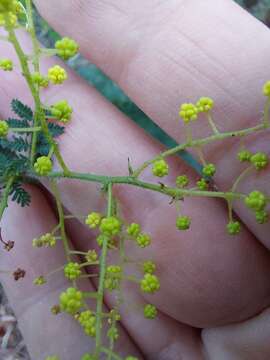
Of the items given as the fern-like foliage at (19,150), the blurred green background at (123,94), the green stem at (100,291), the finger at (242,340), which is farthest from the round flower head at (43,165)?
the blurred green background at (123,94)

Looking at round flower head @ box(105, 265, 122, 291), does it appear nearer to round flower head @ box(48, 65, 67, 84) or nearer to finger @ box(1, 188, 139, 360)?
round flower head @ box(48, 65, 67, 84)

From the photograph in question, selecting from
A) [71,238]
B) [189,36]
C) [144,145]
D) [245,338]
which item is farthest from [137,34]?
[245,338]

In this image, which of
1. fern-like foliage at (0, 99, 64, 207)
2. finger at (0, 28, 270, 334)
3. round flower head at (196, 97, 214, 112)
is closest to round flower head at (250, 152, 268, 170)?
round flower head at (196, 97, 214, 112)

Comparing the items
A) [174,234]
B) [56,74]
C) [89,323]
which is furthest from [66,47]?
[174,234]

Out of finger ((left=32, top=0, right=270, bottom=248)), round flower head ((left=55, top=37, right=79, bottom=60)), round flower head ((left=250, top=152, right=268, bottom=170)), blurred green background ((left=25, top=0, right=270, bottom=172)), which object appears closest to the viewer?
round flower head ((left=55, top=37, right=79, bottom=60))

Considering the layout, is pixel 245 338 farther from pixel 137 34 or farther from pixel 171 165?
pixel 137 34

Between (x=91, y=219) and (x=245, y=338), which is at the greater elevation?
(x=91, y=219)
